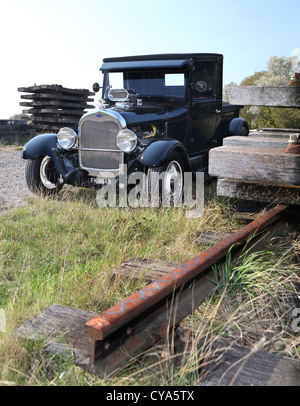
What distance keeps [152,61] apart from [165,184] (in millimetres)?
2179

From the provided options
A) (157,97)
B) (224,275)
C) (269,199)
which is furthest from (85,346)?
(157,97)

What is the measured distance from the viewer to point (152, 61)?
258 inches

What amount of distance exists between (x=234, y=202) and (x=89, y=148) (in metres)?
2.12

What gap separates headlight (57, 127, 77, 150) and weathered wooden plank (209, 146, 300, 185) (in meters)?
3.31

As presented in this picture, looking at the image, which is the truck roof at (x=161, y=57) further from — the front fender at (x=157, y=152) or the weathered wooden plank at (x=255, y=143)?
the weathered wooden plank at (x=255, y=143)

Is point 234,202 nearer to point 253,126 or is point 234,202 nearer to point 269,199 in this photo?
point 269,199

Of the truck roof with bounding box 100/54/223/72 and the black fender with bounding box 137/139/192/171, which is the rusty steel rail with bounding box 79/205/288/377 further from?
the truck roof with bounding box 100/54/223/72

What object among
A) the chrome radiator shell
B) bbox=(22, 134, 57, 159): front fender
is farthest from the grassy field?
bbox=(22, 134, 57, 159): front fender

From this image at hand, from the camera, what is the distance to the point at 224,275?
110 inches

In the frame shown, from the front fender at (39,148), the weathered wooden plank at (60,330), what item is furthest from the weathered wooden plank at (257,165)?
the front fender at (39,148)

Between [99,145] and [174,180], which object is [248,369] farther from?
[99,145]

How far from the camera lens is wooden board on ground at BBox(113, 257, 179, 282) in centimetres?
283

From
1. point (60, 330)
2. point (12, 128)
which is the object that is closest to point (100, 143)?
point (60, 330)

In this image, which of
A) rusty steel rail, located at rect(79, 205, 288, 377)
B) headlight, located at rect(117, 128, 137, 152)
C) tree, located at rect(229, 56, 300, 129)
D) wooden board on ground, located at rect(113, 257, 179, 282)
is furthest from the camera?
tree, located at rect(229, 56, 300, 129)
